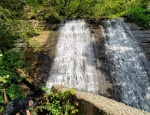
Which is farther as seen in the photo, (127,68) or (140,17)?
(140,17)

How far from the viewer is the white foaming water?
27.6ft

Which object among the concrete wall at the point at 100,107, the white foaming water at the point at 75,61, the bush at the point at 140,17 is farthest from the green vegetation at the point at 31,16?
the white foaming water at the point at 75,61

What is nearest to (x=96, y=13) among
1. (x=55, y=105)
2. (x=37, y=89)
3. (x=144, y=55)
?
(x=144, y=55)

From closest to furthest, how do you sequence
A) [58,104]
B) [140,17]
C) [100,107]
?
[100,107], [58,104], [140,17]

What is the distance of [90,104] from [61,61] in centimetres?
441

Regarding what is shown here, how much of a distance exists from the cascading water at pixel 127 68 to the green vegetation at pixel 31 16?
1497 mm

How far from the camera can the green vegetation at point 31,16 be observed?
839cm

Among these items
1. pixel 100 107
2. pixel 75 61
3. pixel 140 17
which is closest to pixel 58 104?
pixel 100 107

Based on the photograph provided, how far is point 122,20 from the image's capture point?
12930 mm

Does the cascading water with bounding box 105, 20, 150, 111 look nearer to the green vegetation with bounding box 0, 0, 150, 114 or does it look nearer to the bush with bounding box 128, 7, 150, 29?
the bush with bounding box 128, 7, 150, 29

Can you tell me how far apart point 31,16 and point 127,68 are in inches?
261

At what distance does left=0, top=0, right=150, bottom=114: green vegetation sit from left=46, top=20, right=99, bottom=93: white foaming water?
102 cm

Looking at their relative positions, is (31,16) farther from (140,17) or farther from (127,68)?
(127,68)

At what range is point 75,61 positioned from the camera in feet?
30.9
